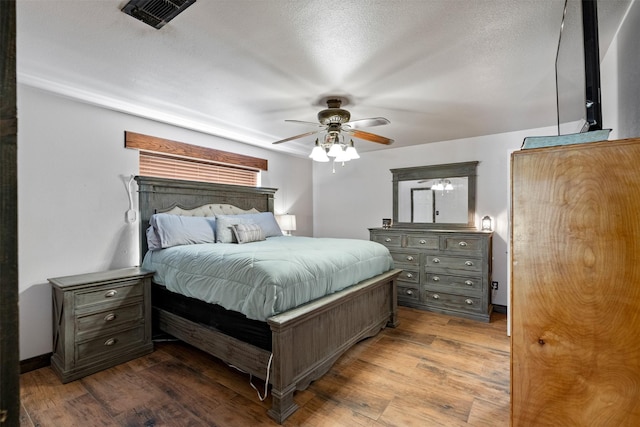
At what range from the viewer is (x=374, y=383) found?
7.42ft

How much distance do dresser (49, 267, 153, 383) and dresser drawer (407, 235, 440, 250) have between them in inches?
125

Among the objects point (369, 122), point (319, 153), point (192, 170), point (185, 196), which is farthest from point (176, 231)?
point (369, 122)

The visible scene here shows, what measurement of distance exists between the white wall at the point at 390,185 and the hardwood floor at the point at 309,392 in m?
1.81

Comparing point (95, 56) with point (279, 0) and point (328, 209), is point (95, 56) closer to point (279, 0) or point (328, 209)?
point (279, 0)

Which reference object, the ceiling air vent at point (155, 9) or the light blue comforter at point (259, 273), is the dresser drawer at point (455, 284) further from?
the ceiling air vent at point (155, 9)

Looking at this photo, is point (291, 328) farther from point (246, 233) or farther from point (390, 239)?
point (390, 239)

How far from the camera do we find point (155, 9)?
1611 mm

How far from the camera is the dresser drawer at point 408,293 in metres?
4.10

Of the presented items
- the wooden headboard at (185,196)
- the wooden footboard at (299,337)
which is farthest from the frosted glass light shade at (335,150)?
the wooden headboard at (185,196)

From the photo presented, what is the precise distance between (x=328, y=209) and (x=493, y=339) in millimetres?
3339

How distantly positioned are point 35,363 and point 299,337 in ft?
7.55

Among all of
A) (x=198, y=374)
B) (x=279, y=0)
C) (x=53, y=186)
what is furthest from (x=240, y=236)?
(x=279, y=0)

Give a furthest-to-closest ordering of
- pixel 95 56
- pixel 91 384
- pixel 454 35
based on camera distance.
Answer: pixel 91 384, pixel 95 56, pixel 454 35

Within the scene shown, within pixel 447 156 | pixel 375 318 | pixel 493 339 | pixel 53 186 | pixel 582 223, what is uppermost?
pixel 447 156
